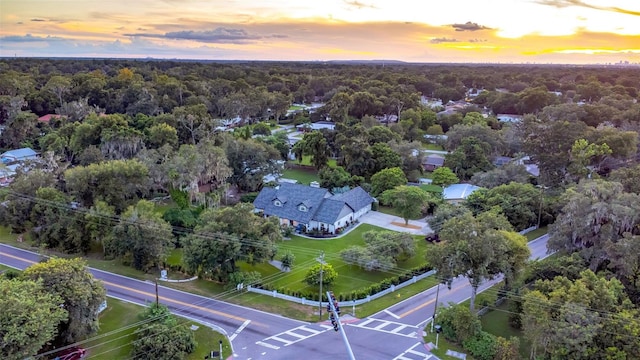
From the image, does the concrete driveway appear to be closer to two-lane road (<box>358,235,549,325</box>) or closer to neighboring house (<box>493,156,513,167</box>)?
two-lane road (<box>358,235,549,325</box>)

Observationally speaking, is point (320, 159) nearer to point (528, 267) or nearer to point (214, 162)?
point (214, 162)

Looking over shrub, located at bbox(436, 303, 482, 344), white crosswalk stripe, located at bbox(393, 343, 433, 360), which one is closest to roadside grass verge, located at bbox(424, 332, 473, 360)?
shrub, located at bbox(436, 303, 482, 344)

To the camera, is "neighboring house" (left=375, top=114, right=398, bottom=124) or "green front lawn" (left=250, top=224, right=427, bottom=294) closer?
"green front lawn" (left=250, top=224, right=427, bottom=294)

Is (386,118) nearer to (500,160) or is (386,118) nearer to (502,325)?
(500,160)

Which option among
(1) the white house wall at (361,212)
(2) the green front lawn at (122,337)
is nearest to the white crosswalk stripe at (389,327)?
(2) the green front lawn at (122,337)

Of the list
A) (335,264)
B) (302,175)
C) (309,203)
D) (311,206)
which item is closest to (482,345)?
(335,264)

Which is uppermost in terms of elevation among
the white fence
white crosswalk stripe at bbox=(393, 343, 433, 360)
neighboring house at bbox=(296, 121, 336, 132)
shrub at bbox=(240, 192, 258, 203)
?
neighboring house at bbox=(296, 121, 336, 132)
